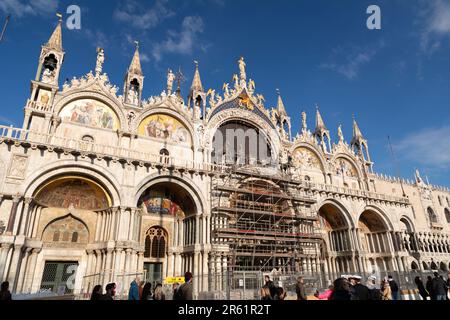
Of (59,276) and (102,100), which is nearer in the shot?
(59,276)

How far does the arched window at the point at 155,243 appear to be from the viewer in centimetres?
2006

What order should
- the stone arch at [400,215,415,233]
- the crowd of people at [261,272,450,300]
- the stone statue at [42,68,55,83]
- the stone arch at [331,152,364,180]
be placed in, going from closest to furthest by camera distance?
1. the crowd of people at [261,272,450,300]
2. the stone statue at [42,68,55,83]
3. the stone arch at [400,215,415,233]
4. the stone arch at [331,152,364,180]

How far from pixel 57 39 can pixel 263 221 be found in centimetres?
2066

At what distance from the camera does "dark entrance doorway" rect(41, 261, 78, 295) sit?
16.9m

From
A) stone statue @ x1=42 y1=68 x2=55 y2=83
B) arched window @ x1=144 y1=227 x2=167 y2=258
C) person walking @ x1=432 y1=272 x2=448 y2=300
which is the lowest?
person walking @ x1=432 y1=272 x2=448 y2=300

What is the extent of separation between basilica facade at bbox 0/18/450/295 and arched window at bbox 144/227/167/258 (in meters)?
0.09

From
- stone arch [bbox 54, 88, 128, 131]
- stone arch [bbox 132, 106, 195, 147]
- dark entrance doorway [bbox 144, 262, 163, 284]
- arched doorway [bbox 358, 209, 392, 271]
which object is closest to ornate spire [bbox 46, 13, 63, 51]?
stone arch [bbox 54, 88, 128, 131]

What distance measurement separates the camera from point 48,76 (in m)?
20.7

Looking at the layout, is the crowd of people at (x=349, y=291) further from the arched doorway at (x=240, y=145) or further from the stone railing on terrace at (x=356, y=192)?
the arched doorway at (x=240, y=145)

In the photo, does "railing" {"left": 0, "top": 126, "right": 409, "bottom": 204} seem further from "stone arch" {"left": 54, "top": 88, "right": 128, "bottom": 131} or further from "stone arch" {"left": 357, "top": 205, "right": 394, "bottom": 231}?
"stone arch" {"left": 357, "top": 205, "right": 394, "bottom": 231}

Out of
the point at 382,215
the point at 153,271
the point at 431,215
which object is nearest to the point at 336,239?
the point at 382,215

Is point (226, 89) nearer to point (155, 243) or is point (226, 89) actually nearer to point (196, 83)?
point (196, 83)
